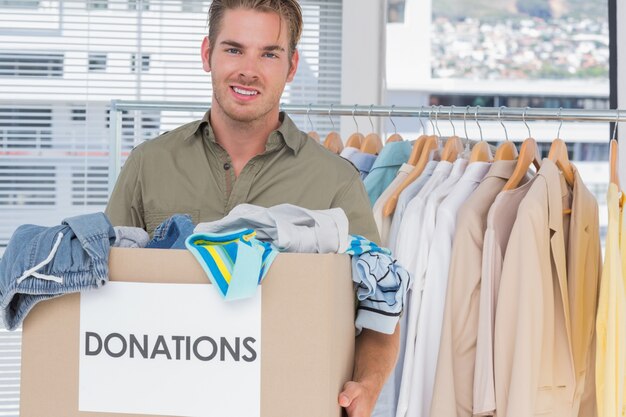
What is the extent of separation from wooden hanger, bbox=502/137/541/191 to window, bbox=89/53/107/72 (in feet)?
6.01

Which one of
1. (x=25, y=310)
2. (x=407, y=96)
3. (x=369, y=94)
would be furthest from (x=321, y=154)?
(x=407, y=96)

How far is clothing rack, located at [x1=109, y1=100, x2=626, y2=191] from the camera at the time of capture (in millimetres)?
2062

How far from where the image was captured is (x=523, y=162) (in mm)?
1969

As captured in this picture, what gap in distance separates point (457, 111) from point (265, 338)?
1325mm

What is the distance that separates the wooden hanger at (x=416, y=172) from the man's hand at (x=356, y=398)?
3.15ft

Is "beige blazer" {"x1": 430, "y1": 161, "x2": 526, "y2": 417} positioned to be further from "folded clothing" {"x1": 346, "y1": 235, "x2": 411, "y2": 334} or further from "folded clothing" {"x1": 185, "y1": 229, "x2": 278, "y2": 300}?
"folded clothing" {"x1": 185, "y1": 229, "x2": 278, "y2": 300}

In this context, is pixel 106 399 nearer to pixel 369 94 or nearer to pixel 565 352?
pixel 565 352

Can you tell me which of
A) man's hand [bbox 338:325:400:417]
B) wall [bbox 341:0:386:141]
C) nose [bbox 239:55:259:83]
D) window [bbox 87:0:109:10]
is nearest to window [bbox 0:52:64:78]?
window [bbox 87:0:109:10]

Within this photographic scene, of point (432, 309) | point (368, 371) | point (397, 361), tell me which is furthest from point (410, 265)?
point (368, 371)

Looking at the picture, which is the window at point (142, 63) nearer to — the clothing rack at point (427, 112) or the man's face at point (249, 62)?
the clothing rack at point (427, 112)

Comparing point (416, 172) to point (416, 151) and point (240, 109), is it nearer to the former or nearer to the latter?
point (416, 151)

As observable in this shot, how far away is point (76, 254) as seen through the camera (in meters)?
0.92

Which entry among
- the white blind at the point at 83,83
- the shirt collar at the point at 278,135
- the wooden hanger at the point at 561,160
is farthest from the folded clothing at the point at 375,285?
the white blind at the point at 83,83

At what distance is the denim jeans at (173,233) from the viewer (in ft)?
3.49
